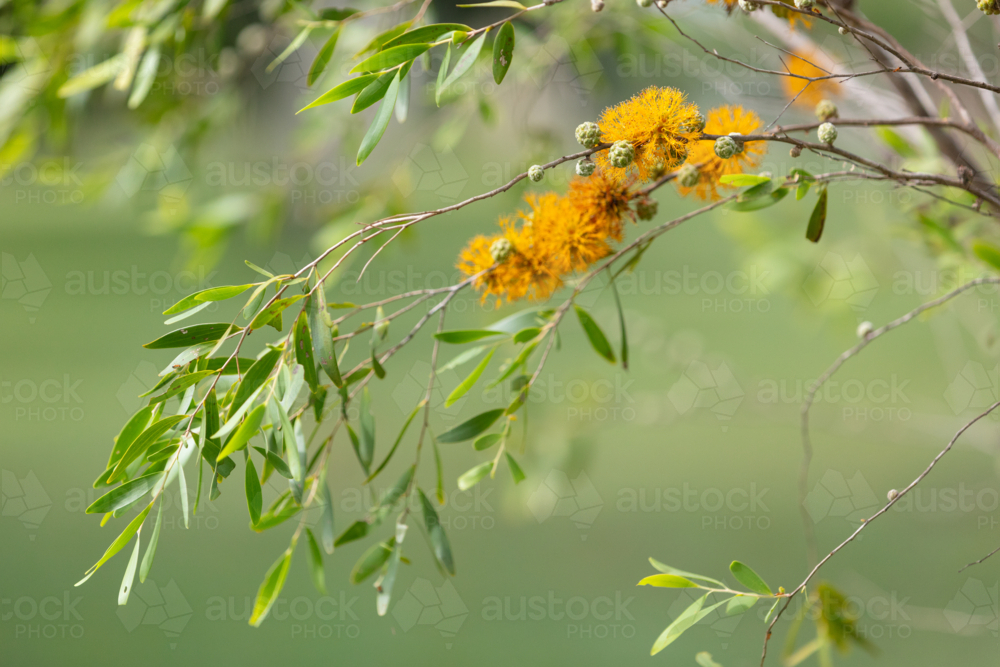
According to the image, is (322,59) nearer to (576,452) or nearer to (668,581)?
(668,581)

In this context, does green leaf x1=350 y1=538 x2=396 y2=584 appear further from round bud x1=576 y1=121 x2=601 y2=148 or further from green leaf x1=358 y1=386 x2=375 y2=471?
round bud x1=576 y1=121 x2=601 y2=148

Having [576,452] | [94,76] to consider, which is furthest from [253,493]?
[576,452]

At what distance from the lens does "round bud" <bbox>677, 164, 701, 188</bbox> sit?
14.6 inches

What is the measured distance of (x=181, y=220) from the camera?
0.80m

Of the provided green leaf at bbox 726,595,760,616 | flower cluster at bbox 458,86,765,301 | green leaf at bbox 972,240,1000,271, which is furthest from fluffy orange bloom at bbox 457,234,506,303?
green leaf at bbox 972,240,1000,271

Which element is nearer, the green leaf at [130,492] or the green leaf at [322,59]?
the green leaf at [130,492]

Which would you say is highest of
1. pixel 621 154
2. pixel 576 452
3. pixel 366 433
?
pixel 621 154

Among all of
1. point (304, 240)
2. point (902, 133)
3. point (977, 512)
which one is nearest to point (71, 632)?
point (902, 133)

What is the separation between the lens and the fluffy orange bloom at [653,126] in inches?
13.4

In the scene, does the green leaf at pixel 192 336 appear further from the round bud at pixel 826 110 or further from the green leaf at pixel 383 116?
the round bud at pixel 826 110

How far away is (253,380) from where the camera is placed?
1.14 ft

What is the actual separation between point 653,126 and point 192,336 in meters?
0.24

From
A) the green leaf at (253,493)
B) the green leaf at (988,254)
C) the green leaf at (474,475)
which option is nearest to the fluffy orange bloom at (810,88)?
the green leaf at (988,254)

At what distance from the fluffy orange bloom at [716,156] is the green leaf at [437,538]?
233mm
